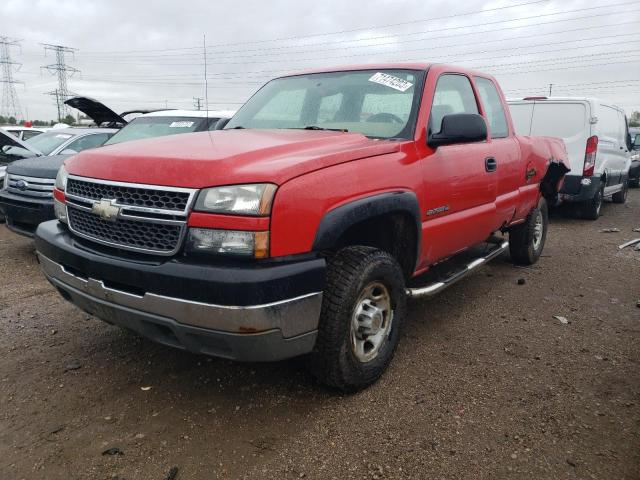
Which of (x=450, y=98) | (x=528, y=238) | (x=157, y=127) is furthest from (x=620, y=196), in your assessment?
(x=157, y=127)

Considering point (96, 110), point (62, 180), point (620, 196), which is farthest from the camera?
point (620, 196)

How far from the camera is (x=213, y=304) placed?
2229mm

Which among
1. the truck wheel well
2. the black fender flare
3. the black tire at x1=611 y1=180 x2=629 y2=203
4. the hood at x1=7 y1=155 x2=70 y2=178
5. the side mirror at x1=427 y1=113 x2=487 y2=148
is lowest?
the black tire at x1=611 y1=180 x2=629 y2=203

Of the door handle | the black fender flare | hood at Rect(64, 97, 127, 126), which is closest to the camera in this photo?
the black fender flare

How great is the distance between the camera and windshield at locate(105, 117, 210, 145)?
7.03 metres

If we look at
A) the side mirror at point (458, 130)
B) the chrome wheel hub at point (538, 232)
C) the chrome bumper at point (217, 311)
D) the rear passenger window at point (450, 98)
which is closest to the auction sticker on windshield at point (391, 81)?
the rear passenger window at point (450, 98)

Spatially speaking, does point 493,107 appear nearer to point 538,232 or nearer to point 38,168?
point 538,232

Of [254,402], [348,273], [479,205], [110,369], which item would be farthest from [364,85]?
[110,369]

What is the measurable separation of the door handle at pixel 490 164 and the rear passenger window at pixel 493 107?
405 mm

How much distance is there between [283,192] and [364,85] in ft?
5.44

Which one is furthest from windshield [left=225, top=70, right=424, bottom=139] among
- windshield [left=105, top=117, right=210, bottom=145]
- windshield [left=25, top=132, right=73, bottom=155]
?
windshield [left=25, top=132, right=73, bottom=155]

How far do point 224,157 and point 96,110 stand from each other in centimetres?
824

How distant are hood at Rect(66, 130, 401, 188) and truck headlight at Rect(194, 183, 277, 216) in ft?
0.10

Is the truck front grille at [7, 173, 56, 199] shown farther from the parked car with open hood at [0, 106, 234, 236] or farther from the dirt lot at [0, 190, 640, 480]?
the dirt lot at [0, 190, 640, 480]
